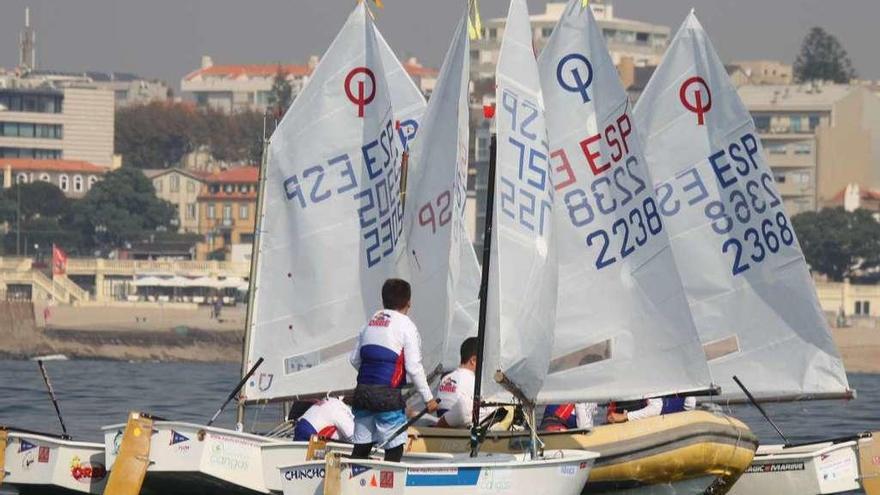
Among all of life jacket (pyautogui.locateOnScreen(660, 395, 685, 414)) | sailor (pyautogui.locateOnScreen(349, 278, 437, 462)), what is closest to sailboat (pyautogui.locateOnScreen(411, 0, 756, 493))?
life jacket (pyautogui.locateOnScreen(660, 395, 685, 414))

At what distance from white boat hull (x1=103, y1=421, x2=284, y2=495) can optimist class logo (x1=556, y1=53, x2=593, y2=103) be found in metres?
4.63

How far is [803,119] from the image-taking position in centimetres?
12925

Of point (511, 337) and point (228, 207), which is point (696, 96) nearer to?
point (511, 337)

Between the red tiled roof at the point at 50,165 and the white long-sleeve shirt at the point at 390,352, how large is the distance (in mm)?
128034

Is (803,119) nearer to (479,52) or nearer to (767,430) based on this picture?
(479,52)

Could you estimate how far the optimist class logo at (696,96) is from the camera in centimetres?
2505

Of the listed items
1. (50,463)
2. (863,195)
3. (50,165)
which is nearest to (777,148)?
(863,195)

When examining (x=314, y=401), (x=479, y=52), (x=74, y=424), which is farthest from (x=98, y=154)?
(x=314, y=401)

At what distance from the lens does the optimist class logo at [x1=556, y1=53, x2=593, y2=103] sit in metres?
21.1

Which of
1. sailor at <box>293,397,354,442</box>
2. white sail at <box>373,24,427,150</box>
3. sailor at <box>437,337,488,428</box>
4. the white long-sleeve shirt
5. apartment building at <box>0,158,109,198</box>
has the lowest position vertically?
apartment building at <box>0,158,109,198</box>

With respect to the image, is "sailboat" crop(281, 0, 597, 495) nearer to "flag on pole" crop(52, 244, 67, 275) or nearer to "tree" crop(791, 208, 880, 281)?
"tree" crop(791, 208, 880, 281)

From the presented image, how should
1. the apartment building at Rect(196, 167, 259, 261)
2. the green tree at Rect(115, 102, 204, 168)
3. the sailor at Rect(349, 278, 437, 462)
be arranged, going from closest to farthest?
the sailor at Rect(349, 278, 437, 462), the apartment building at Rect(196, 167, 259, 261), the green tree at Rect(115, 102, 204, 168)

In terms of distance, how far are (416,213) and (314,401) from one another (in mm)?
2200

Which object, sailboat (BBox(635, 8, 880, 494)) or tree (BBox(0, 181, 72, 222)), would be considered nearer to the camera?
sailboat (BBox(635, 8, 880, 494))
